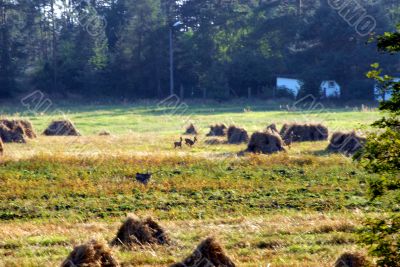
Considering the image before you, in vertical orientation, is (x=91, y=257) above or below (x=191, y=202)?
above

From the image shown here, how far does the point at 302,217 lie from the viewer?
17781 mm

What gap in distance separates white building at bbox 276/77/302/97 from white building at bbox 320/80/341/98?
101 inches

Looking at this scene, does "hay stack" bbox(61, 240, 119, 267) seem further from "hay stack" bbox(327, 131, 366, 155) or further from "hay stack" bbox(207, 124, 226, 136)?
"hay stack" bbox(207, 124, 226, 136)

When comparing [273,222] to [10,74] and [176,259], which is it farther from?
[10,74]

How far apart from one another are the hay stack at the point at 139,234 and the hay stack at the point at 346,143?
1770 centimetres

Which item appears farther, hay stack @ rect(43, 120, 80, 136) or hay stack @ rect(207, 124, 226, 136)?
hay stack @ rect(43, 120, 80, 136)

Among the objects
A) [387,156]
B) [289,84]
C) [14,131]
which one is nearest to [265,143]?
[14,131]

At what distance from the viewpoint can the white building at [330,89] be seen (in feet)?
265

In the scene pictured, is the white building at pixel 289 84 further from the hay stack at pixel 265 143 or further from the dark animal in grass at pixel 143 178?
the dark animal in grass at pixel 143 178

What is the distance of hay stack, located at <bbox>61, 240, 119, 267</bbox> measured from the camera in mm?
11477

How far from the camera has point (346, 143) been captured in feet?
105

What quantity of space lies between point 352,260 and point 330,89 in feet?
236

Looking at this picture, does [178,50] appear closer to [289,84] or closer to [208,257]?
[289,84]

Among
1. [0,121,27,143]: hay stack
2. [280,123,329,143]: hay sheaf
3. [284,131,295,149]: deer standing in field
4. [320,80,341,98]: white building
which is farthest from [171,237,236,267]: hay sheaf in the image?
[320,80,341,98]: white building
